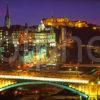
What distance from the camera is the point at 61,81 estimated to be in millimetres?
21625

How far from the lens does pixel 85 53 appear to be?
117 ft

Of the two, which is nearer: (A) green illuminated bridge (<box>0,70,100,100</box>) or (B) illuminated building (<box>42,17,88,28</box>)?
(A) green illuminated bridge (<box>0,70,100,100</box>)

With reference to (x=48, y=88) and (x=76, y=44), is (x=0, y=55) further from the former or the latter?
(x=48, y=88)

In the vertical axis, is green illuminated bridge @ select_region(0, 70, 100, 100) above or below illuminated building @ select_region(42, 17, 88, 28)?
below

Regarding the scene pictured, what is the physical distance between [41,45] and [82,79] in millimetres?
22834

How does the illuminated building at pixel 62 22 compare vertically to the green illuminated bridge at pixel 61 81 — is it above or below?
above

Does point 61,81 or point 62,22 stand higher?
point 62,22

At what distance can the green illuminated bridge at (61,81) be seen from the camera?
21.0 m

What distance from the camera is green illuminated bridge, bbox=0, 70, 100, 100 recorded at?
2095cm

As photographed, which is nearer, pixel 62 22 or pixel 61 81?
pixel 61 81

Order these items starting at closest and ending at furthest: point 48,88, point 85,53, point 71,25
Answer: point 48,88 < point 85,53 < point 71,25

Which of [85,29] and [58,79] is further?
Result: [85,29]

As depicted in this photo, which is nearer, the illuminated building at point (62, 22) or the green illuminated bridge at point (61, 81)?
the green illuminated bridge at point (61, 81)

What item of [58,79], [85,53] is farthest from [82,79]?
[85,53]
